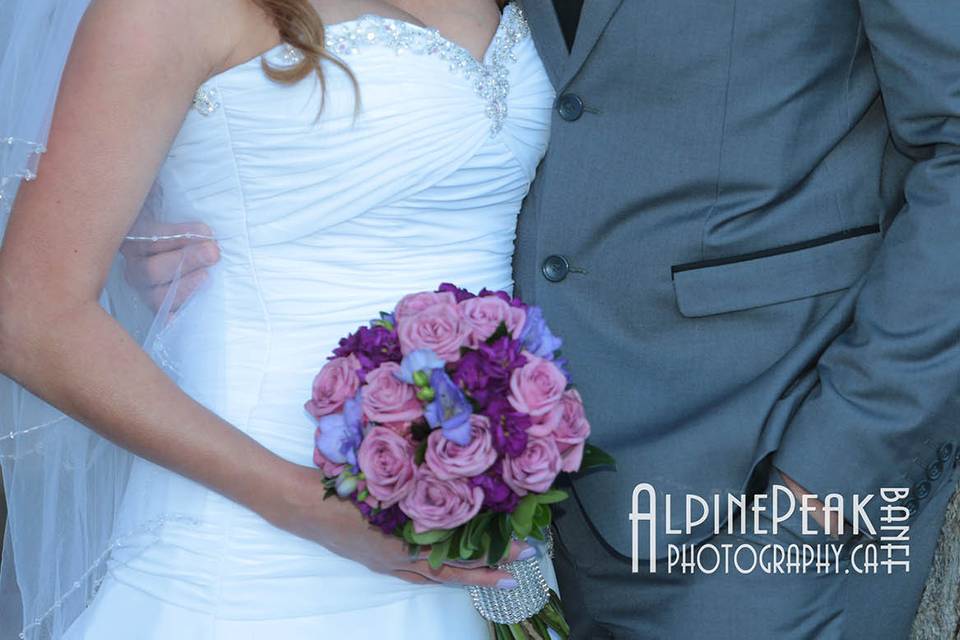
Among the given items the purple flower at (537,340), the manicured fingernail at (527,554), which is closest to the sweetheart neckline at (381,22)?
the purple flower at (537,340)

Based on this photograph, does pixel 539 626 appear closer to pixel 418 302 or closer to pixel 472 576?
pixel 472 576

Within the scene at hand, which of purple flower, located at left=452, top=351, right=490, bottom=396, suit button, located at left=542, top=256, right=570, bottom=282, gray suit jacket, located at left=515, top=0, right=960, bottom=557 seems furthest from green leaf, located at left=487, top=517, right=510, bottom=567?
suit button, located at left=542, top=256, right=570, bottom=282

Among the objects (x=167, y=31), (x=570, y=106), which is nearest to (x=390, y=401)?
(x=167, y=31)

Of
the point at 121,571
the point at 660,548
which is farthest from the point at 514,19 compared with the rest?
the point at 121,571

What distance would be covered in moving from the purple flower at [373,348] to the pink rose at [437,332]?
0.03 m

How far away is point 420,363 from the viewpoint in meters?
1.78

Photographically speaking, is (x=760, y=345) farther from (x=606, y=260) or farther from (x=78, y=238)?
(x=78, y=238)

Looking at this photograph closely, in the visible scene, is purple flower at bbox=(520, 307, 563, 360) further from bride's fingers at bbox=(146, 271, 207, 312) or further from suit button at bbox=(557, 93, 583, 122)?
bride's fingers at bbox=(146, 271, 207, 312)

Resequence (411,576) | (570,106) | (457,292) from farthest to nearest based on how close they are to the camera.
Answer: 1. (570,106)
2. (411,576)
3. (457,292)

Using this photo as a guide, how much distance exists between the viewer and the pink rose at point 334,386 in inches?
73.4

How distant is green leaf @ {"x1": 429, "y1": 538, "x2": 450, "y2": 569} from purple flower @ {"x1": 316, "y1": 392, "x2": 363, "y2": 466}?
0.64 ft

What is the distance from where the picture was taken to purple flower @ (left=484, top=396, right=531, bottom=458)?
1.77 m

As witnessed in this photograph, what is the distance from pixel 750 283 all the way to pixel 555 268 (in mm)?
407

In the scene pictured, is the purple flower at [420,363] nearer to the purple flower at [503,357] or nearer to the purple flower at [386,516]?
the purple flower at [503,357]
